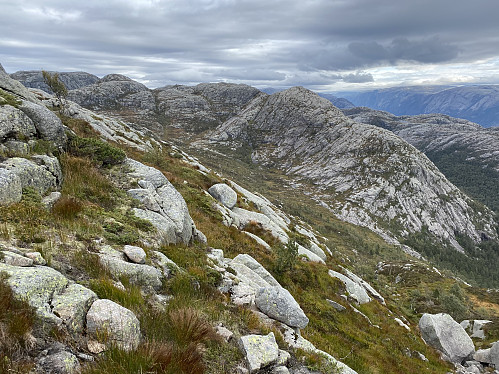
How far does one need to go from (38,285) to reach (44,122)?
40.1 feet

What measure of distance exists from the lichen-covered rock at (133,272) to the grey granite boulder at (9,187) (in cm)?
393

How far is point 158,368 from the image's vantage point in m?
4.81

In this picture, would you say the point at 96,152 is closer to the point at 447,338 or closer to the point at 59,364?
the point at 59,364

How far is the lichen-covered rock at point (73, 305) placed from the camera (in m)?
5.24

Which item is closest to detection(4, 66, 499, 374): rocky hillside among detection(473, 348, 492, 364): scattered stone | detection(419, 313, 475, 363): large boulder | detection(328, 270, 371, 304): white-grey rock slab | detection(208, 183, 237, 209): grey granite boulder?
detection(328, 270, 371, 304): white-grey rock slab

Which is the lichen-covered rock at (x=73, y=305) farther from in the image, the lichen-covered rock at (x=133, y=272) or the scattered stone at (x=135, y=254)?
the scattered stone at (x=135, y=254)

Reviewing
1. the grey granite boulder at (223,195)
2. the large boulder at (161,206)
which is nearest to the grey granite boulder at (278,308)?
the large boulder at (161,206)

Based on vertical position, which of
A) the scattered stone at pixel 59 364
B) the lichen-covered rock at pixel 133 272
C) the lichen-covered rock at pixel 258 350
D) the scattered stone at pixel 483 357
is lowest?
the scattered stone at pixel 483 357

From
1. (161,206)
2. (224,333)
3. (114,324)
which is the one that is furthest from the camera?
(161,206)

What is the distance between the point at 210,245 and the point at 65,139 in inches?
407

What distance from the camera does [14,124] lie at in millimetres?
12344

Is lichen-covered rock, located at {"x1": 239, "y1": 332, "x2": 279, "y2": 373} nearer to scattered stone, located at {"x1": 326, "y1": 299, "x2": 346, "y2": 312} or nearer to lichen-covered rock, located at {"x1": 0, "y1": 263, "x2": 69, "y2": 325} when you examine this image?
lichen-covered rock, located at {"x1": 0, "y1": 263, "x2": 69, "y2": 325}

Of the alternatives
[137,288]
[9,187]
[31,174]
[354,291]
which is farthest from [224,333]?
[354,291]

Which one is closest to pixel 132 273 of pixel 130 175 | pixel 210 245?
pixel 210 245
